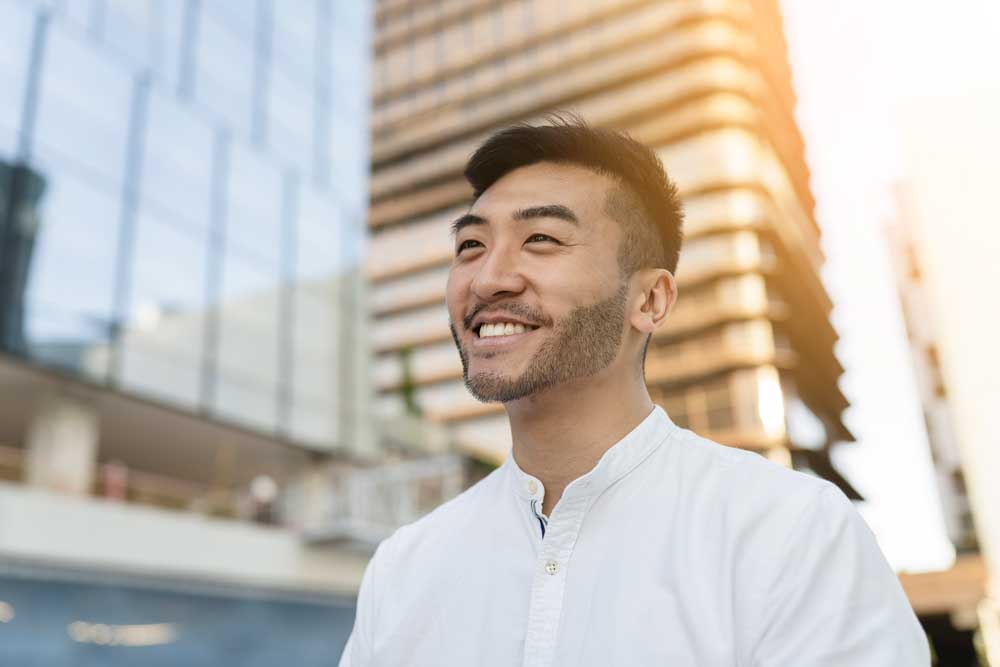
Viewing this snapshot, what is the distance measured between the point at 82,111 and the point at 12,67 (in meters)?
1.57

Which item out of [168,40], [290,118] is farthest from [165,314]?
[290,118]

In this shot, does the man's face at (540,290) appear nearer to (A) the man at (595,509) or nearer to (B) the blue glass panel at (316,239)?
(A) the man at (595,509)

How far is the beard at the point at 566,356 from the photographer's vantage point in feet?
5.57

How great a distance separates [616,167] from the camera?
1925 mm

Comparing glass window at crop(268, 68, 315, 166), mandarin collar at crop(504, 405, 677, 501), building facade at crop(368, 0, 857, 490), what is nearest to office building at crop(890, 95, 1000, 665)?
glass window at crop(268, 68, 315, 166)

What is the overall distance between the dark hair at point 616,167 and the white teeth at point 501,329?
0.28 metres

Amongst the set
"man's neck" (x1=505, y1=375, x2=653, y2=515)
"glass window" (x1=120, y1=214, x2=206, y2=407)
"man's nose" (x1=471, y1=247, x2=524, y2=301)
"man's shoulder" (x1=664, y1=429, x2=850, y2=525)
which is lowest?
"man's shoulder" (x1=664, y1=429, x2=850, y2=525)

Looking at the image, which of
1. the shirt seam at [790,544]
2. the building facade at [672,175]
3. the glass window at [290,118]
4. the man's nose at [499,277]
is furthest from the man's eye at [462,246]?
the building facade at [672,175]

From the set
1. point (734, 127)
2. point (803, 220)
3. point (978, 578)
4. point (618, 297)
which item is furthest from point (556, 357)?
point (803, 220)

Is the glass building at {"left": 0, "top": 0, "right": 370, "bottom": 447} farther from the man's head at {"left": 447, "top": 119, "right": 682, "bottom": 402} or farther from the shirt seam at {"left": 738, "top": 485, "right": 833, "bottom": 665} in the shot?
the shirt seam at {"left": 738, "top": 485, "right": 833, "bottom": 665}

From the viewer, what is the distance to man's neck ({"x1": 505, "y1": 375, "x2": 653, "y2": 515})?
1771 millimetres

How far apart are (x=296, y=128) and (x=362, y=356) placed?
6525mm

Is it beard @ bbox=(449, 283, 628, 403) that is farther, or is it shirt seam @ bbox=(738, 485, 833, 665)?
beard @ bbox=(449, 283, 628, 403)

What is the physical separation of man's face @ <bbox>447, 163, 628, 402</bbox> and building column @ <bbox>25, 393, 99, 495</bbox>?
15.1 m
